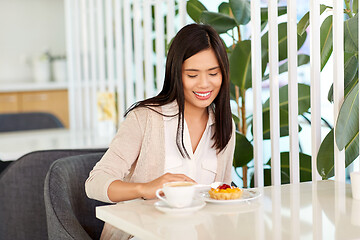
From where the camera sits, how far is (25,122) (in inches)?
146

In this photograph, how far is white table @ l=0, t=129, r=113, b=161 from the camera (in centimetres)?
266

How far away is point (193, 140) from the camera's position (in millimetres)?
1854

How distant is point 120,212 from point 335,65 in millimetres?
736

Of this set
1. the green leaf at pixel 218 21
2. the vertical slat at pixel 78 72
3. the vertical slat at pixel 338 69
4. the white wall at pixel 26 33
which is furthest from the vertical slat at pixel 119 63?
the white wall at pixel 26 33

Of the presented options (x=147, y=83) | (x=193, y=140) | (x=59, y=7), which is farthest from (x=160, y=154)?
(x=59, y=7)

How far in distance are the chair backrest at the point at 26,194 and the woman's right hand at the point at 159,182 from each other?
2.46ft

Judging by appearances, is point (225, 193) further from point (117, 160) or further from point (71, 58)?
point (71, 58)

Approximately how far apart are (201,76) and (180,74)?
6 centimetres

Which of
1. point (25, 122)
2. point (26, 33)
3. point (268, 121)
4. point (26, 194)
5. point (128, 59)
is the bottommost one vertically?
point (26, 194)

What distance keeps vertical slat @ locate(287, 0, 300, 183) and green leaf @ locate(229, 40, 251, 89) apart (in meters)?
0.30

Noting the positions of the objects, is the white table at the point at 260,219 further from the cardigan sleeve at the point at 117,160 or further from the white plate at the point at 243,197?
the cardigan sleeve at the point at 117,160

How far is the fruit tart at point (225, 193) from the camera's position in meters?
1.46

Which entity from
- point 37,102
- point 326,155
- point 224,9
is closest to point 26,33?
point 37,102

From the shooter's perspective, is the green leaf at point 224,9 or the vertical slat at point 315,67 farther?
the green leaf at point 224,9
